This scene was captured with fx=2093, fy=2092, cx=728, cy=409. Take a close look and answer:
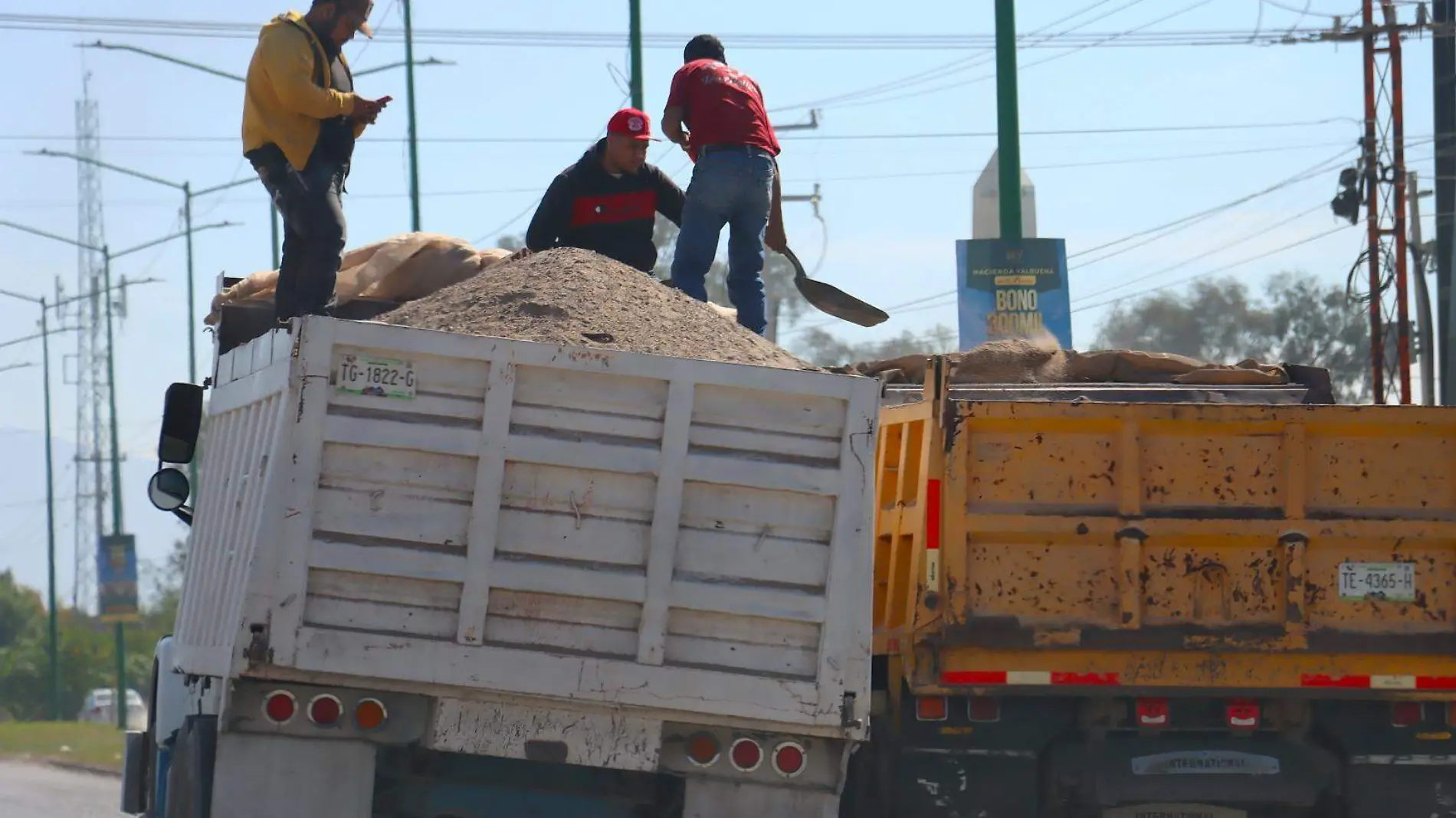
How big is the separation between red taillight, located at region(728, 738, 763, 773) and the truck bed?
17 cm

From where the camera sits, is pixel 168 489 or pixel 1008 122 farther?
pixel 1008 122

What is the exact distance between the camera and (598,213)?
34.6 ft

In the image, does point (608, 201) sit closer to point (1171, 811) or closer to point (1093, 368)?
point (1093, 368)

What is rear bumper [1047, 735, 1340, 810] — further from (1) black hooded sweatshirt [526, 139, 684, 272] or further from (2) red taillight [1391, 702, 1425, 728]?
(1) black hooded sweatshirt [526, 139, 684, 272]

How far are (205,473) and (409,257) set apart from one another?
5.81ft

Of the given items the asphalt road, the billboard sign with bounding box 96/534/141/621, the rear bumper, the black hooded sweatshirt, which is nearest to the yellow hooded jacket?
the black hooded sweatshirt

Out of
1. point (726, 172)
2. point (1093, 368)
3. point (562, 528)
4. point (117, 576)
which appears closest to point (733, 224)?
point (726, 172)

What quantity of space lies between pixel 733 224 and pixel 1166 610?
3340 mm

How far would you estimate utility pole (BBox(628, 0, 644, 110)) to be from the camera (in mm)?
23344

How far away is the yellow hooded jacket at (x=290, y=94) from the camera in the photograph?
9117 millimetres

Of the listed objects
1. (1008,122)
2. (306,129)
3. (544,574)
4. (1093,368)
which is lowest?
(544,574)

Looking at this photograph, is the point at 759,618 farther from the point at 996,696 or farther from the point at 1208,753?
the point at 1208,753

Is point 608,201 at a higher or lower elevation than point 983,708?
higher

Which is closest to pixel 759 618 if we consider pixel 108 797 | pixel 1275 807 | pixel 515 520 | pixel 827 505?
pixel 827 505
